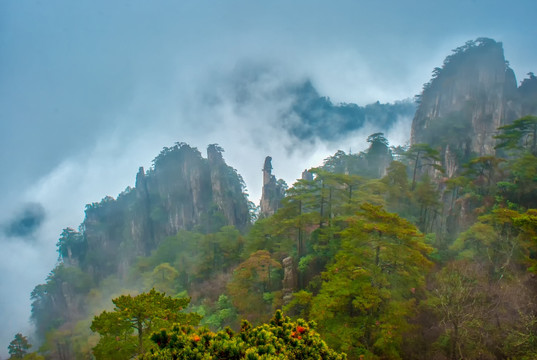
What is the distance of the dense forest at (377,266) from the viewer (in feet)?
34.6

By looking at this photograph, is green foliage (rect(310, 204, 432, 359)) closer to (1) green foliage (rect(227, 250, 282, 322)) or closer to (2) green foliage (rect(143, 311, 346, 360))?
(2) green foliage (rect(143, 311, 346, 360))

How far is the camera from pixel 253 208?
63625mm

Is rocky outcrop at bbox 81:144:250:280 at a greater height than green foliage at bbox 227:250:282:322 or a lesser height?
greater

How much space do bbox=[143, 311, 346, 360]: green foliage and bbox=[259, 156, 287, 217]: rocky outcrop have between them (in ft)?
134

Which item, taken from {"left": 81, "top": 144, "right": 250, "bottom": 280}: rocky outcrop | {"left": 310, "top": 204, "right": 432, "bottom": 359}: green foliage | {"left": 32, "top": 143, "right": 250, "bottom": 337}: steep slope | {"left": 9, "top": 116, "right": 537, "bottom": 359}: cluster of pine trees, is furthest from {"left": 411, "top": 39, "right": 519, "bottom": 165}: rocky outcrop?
{"left": 32, "top": 143, "right": 250, "bottom": 337}: steep slope

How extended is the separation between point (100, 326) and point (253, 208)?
53.4 m

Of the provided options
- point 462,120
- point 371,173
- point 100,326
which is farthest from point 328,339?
point 462,120

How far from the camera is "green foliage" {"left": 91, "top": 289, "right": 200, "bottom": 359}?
1024 centimetres

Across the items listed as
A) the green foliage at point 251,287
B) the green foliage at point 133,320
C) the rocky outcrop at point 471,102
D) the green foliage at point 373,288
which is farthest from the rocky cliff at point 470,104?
the green foliage at point 133,320

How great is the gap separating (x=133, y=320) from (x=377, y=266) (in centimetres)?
1017

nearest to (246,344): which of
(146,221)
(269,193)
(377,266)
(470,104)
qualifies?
(377,266)

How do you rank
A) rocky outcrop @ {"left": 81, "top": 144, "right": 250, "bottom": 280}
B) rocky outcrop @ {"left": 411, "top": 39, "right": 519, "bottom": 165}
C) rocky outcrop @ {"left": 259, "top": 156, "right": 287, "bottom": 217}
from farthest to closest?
rocky outcrop @ {"left": 81, "top": 144, "right": 250, "bottom": 280}, rocky outcrop @ {"left": 259, "top": 156, "right": 287, "bottom": 217}, rocky outcrop @ {"left": 411, "top": 39, "right": 519, "bottom": 165}

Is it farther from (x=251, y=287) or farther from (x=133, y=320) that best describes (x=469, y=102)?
(x=133, y=320)

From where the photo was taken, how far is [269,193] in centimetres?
4934
